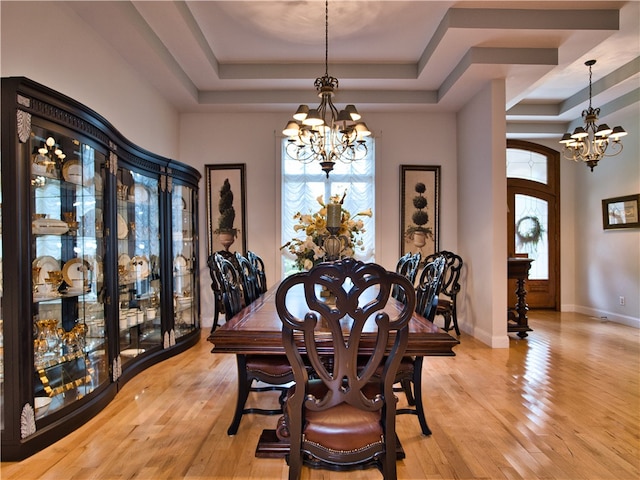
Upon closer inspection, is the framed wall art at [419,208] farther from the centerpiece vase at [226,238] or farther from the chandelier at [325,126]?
the centerpiece vase at [226,238]

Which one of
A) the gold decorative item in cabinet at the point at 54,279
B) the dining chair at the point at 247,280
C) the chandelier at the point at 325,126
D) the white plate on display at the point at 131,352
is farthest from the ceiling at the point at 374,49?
the white plate on display at the point at 131,352

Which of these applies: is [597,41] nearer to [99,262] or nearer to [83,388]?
[99,262]

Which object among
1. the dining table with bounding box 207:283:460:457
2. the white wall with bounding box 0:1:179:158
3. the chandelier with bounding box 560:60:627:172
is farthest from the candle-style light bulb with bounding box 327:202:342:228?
the chandelier with bounding box 560:60:627:172

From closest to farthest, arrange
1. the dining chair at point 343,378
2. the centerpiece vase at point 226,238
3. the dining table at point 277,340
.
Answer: the dining chair at point 343,378 → the dining table at point 277,340 → the centerpiece vase at point 226,238

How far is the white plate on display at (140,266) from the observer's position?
343 cm

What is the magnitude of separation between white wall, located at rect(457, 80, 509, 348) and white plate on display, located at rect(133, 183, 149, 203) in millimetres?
3526

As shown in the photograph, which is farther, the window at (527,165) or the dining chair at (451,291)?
the window at (527,165)

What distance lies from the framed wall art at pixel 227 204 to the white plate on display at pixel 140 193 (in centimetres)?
157

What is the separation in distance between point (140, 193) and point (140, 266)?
0.67m

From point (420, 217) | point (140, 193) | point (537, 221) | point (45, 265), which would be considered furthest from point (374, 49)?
point (537, 221)

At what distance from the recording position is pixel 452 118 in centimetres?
526

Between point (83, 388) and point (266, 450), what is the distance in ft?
4.27

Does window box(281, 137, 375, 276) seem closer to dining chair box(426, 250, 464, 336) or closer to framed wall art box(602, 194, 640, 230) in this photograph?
dining chair box(426, 250, 464, 336)

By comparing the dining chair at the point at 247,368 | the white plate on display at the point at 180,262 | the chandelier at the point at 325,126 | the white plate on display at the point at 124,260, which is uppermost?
→ the chandelier at the point at 325,126
